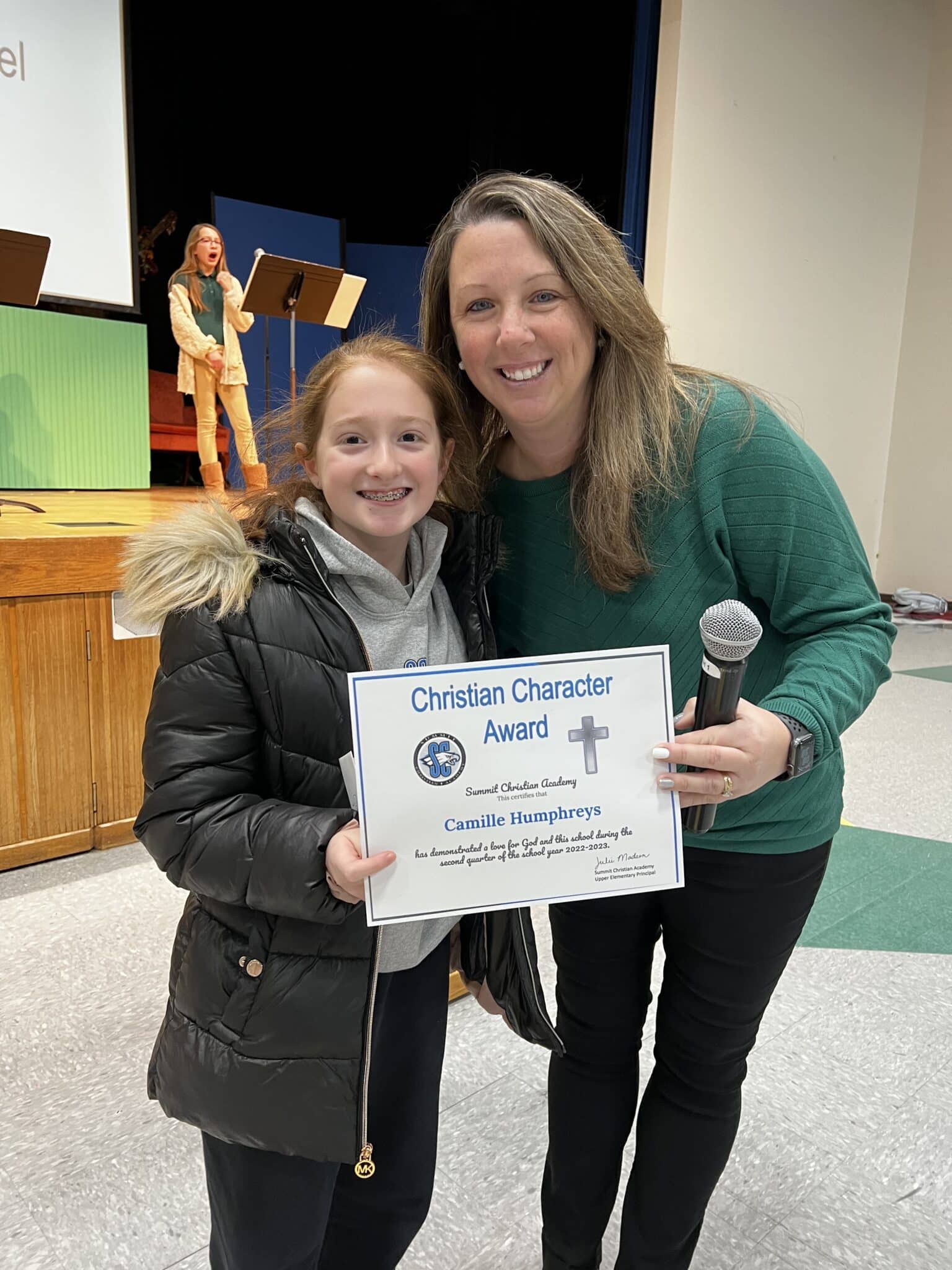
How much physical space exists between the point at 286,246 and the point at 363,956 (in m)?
6.96

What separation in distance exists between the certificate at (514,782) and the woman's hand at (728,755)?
19mm

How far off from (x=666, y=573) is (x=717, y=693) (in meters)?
0.22

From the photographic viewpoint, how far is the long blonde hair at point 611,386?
3.05 ft

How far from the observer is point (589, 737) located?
0.81 meters

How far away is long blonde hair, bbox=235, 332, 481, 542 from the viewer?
0.97 meters

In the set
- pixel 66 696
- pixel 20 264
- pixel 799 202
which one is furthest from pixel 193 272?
pixel 799 202

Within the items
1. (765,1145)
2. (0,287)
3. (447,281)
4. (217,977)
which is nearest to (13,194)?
(0,287)

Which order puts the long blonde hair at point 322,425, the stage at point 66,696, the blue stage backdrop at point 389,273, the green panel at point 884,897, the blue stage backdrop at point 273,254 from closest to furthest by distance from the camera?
the long blonde hair at point 322,425
the green panel at point 884,897
the stage at point 66,696
the blue stage backdrop at point 273,254
the blue stage backdrop at point 389,273

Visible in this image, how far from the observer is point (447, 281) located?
1023mm

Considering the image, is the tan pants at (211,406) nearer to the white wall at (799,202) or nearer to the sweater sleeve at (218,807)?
the white wall at (799,202)

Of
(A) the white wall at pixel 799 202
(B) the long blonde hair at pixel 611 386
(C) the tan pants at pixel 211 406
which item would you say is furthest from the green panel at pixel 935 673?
(B) the long blonde hair at pixel 611 386

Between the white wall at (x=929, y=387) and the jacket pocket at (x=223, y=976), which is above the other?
the white wall at (x=929, y=387)

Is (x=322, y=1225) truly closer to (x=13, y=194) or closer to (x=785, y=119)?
(x=13, y=194)

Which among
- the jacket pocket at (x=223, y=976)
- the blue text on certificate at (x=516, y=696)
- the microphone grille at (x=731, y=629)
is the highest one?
the microphone grille at (x=731, y=629)
